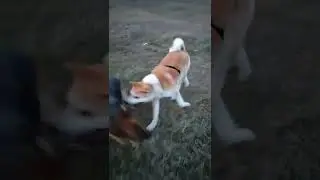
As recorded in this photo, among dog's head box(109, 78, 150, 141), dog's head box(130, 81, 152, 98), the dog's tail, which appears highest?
the dog's tail

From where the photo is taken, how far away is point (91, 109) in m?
1.15

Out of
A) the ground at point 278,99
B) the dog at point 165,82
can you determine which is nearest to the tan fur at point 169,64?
the dog at point 165,82

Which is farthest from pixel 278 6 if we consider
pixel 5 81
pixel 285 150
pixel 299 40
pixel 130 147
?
pixel 5 81

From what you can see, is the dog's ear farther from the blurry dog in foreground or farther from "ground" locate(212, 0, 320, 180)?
"ground" locate(212, 0, 320, 180)

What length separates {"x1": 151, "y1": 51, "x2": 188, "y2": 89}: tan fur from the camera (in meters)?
1.16

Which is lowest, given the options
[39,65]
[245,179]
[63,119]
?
[245,179]


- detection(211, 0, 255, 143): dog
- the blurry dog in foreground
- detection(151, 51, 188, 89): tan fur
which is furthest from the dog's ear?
detection(211, 0, 255, 143): dog

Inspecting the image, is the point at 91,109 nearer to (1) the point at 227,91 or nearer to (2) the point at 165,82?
(2) the point at 165,82

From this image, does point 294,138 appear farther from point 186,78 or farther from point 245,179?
point 186,78

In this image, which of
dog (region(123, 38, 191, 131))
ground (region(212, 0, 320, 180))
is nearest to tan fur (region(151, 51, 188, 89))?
dog (region(123, 38, 191, 131))

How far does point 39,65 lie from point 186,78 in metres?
0.30

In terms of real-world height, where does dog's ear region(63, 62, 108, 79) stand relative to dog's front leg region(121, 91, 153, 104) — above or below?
above

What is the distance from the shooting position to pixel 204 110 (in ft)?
3.83

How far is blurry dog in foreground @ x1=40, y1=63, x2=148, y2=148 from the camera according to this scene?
45.0 inches
